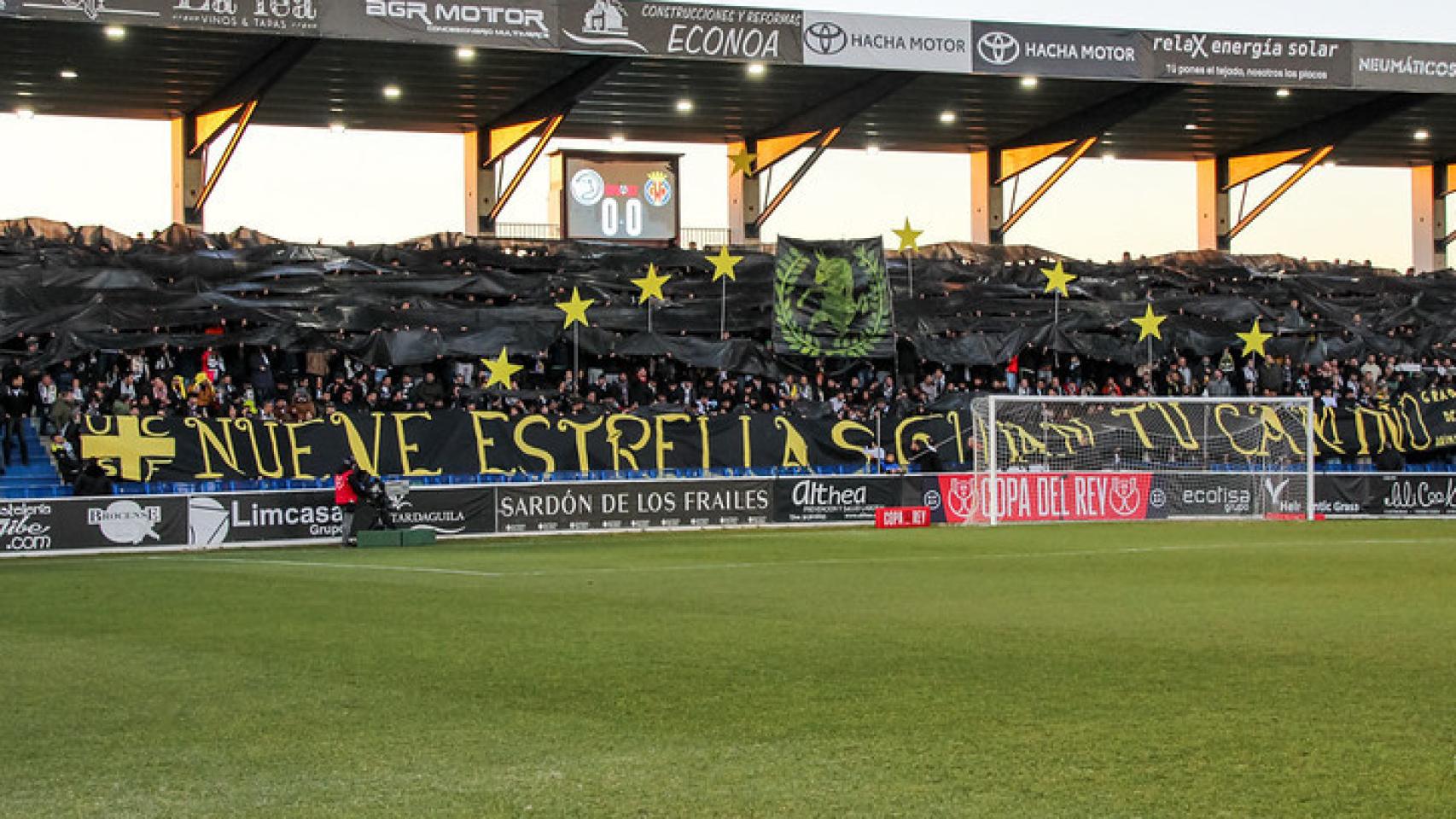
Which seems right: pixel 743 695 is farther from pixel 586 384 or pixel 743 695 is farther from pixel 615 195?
pixel 615 195

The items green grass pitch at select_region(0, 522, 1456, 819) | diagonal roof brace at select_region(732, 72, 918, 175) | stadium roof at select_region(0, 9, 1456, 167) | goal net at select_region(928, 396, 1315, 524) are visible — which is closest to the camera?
green grass pitch at select_region(0, 522, 1456, 819)

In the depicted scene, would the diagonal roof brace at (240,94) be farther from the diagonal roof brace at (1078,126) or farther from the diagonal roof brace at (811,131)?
the diagonal roof brace at (1078,126)

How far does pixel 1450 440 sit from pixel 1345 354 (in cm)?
556

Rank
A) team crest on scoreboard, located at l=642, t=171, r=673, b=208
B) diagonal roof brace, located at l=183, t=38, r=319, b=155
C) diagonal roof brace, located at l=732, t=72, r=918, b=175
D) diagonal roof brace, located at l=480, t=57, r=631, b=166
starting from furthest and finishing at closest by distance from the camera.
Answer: team crest on scoreboard, located at l=642, t=171, r=673, b=208 < diagonal roof brace, located at l=732, t=72, r=918, b=175 < diagonal roof brace, located at l=480, t=57, r=631, b=166 < diagonal roof brace, located at l=183, t=38, r=319, b=155

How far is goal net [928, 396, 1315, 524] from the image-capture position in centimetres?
→ 3588

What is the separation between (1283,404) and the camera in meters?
38.9

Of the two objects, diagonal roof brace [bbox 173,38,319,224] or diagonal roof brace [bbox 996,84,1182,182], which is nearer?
diagonal roof brace [bbox 173,38,319,224]

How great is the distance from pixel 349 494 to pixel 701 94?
911 inches

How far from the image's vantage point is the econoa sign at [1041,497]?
35625mm

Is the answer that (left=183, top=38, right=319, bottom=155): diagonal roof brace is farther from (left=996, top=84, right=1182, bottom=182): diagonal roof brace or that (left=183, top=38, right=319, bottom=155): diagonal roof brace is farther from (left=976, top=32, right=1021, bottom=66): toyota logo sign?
(left=996, top=84, right=1182, bottom=182): diagonal roof brace

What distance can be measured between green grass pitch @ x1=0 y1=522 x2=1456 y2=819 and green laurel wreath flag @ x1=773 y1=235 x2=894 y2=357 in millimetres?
21990

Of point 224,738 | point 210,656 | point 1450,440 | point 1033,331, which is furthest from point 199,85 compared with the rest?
point 224,738

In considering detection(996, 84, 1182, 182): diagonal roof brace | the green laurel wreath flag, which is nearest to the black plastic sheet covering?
the green laurel wreath flag

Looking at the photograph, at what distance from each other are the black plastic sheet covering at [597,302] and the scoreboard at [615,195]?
7.56ft
